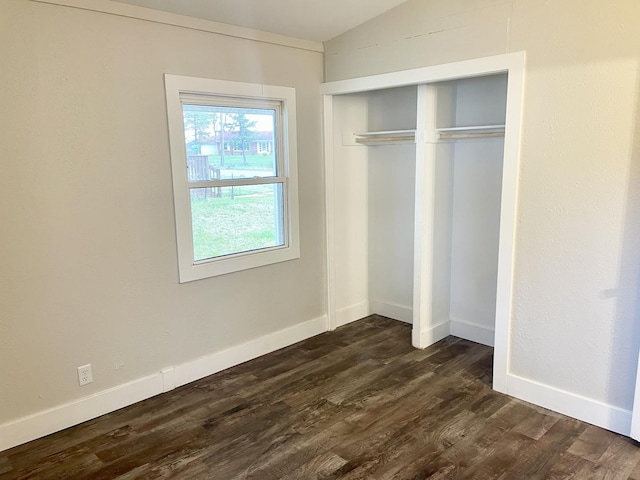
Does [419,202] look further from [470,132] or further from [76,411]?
[76,411]

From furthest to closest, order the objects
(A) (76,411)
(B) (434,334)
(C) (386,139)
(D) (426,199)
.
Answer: (C) (386,139), (B) (434,334), (D) (426,199), (A) (76,411)

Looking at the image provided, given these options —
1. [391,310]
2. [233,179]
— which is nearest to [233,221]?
[233,179]

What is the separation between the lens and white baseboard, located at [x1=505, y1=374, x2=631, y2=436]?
266 cm

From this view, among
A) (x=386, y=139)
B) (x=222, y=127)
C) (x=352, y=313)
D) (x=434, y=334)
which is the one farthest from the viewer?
(x=352, y=313)

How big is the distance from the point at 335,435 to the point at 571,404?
141cm

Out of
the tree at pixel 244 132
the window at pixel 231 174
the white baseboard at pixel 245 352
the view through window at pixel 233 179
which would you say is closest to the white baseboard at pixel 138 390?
the white baseboard at pixel 245 352

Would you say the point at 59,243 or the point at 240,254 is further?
the point at 240,254

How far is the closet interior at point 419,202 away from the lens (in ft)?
11.9

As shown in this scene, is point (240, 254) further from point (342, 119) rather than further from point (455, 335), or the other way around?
point (455, 335)

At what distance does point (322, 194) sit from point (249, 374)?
1.56 m

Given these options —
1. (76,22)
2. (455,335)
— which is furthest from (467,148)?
(76,22)

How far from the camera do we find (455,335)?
408cm

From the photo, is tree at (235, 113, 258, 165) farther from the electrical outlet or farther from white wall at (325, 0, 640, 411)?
the electrical outlet

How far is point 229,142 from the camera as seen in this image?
3443mm
